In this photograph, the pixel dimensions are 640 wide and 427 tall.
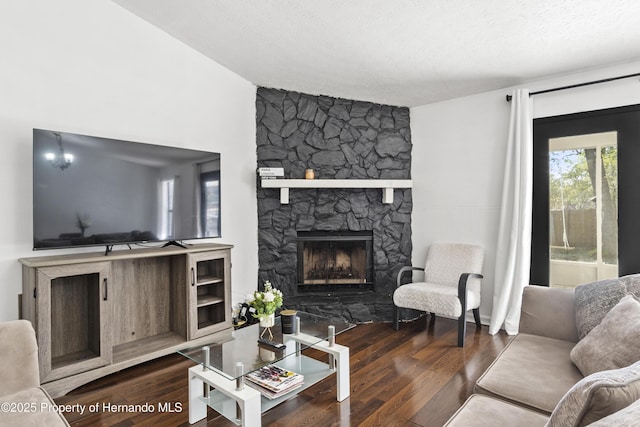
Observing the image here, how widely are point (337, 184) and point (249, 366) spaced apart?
2325mm

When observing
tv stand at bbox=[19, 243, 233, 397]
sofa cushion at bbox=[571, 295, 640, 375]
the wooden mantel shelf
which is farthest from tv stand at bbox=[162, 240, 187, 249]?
sofa cushion at bbox=[571, 295, 640, 375]

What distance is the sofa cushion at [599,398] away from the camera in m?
0.84

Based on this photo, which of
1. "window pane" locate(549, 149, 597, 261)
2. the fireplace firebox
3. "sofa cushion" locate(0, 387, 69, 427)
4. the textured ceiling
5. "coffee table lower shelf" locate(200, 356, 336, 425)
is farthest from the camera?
the fireplace firebox

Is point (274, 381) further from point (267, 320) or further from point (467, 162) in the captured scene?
point (467, 162)

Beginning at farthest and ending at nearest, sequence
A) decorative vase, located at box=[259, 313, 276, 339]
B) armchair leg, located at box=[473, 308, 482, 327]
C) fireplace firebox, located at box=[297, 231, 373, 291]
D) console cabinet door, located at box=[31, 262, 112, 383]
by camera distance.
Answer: fireplace firebox, located at box=[297, 231, 373, 291] → armchair leg, located at box=[473, 308, 482, 327] → decorative vase, located at box=[259, 313, 276, 339] → console cabinet door, located at box=[31, 262, 112, 383]

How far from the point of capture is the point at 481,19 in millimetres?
2541

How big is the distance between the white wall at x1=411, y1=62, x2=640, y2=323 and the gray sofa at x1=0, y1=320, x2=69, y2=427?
369 cm

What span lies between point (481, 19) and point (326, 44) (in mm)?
1191

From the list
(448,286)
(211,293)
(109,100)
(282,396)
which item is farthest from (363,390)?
(109,100)

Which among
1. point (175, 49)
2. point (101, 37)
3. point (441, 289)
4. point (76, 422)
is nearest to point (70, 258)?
point (76, 422)

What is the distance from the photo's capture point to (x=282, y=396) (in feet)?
6.84

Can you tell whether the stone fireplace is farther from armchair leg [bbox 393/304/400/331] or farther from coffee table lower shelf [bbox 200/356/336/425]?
coffee table lower shelf [bbox 200/356/336/425]

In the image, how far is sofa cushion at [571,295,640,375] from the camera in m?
1.42

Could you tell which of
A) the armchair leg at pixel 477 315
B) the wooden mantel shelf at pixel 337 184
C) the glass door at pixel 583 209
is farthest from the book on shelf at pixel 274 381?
the glass door at pixel 583 209
